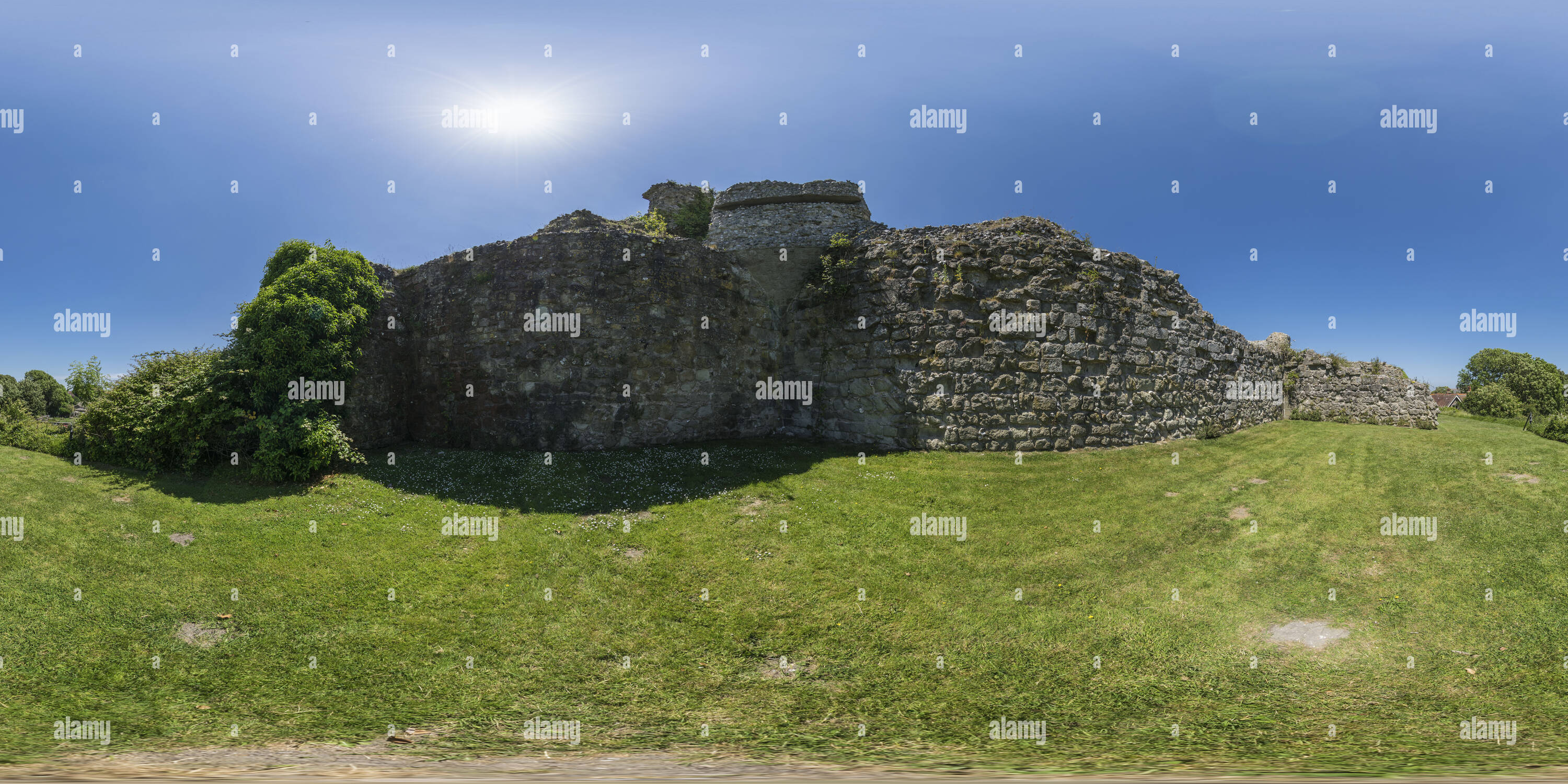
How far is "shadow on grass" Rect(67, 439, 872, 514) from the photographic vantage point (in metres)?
10.8

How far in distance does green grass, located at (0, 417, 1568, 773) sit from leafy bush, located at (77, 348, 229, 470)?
0.70 meters

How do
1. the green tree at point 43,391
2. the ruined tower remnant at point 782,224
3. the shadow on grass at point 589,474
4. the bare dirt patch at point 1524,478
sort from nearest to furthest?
the bare dirt patch at point 1524,478 → the shadow on grass at point 589,474 → the ruined tower remnant at point 782,224 → the green tree at point 43,391

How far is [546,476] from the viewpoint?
12.1 meters

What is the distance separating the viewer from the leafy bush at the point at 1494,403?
2559 centimetres

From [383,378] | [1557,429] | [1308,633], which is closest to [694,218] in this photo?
[383,378]

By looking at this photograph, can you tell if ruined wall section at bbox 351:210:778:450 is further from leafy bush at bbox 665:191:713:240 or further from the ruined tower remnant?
leafy bush at bbox 665:191:713:240

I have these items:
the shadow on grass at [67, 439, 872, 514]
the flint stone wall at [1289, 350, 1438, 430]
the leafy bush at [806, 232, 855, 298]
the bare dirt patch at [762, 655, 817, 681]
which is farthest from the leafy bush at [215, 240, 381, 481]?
the flint stone wall at [1289, 350, 1438, 430]

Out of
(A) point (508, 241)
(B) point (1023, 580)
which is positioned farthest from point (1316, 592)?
(A) point (508, 241)

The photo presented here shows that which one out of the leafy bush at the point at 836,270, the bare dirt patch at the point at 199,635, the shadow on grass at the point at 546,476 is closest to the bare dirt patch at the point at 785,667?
the shadow on grass at the point at 546,476

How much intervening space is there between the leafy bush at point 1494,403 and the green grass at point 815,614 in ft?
71.1

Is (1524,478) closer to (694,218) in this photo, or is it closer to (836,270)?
A: (836,270)

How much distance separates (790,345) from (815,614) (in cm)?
972

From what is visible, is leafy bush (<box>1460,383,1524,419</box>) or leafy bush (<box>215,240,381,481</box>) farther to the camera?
leafy bush (<box>1460,383,1524,419</box>)

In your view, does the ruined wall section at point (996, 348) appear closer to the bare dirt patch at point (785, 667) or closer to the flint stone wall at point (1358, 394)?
the flint stone wall at point (1358, 394)
